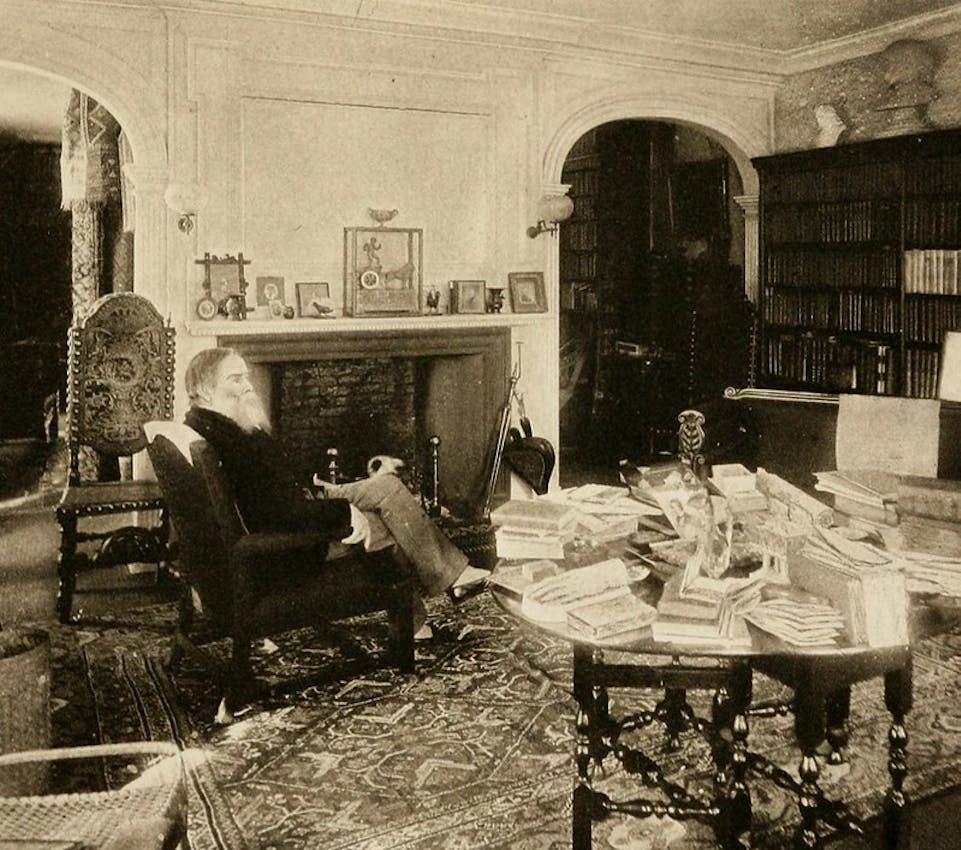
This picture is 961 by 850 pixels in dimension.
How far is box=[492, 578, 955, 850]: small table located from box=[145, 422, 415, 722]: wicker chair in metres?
1.14

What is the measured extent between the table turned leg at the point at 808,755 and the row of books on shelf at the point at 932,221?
4385 millimetres

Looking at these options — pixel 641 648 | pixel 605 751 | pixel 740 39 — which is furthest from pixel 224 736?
pixel 740 39

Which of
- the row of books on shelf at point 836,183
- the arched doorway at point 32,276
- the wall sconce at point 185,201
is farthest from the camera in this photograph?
Result: the arched doorway at point 32,276

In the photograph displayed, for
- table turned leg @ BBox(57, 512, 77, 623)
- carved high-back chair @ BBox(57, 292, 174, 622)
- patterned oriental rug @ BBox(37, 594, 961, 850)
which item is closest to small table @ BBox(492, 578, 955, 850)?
patterned oriental rug @ BBox(37, 594, 961, 850)

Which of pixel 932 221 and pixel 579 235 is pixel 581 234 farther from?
pixel 932 221

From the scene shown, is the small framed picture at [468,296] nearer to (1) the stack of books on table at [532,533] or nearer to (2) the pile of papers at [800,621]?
(1) the stack of books on table at [532,533]

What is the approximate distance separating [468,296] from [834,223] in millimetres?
2506

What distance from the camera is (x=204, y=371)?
12.2 ft

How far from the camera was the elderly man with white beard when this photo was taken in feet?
11.4

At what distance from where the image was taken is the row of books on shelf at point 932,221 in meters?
5.83

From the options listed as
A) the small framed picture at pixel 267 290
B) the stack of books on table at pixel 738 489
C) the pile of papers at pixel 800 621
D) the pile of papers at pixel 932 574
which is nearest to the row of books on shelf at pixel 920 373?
the stack of books on table at pixel 738 489

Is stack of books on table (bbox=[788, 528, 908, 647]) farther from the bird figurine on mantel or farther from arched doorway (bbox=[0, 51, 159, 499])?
arched doorway (bbox=[0, 51, 159, 499])

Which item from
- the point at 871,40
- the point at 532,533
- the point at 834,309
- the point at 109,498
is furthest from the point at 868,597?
the point at 871,40

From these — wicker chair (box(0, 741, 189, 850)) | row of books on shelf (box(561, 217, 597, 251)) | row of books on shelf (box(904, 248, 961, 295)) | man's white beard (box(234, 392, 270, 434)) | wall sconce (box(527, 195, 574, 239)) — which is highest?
row of books on shelf (box(561, 217, 597, 251))
